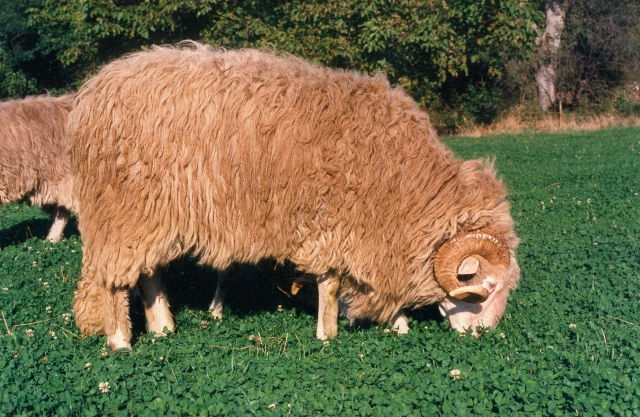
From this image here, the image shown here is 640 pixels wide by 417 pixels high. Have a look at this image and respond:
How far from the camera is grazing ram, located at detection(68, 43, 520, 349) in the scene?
5625 millimetres

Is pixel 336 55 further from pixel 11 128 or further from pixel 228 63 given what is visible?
pixel 228 63

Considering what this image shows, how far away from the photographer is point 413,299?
6176mm

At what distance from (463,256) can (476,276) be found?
0.27m

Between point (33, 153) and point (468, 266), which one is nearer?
point (468, 266)

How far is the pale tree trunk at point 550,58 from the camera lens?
3042cm

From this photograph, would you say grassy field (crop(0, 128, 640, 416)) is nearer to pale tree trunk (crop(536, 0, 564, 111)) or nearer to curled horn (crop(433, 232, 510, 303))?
curled horn (crop(433, 232, 510, 303))

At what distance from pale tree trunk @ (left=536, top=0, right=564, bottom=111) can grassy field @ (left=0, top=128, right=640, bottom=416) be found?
75.8 ft

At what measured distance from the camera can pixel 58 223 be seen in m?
10.7

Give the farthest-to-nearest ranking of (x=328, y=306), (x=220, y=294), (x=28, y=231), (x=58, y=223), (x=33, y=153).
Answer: (x=28, y=231)
(x=58, y=223)
(x=33, y=153)
(x=220, y=294)
(x=328, y=306)

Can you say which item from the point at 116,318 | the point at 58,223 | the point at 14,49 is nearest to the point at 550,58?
the point at 14,49

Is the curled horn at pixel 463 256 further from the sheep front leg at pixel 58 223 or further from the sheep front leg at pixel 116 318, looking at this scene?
the sheep front leg at pixel 58 223

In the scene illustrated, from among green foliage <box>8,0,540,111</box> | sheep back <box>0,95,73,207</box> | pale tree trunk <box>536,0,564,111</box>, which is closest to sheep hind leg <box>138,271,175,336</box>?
sheep back <box>0,95,73,207</box>

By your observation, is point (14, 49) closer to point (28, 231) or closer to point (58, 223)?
point (28, 231)

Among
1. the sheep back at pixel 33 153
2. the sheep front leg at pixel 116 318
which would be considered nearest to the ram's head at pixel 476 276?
the sheep front leg at pixel 116 318
